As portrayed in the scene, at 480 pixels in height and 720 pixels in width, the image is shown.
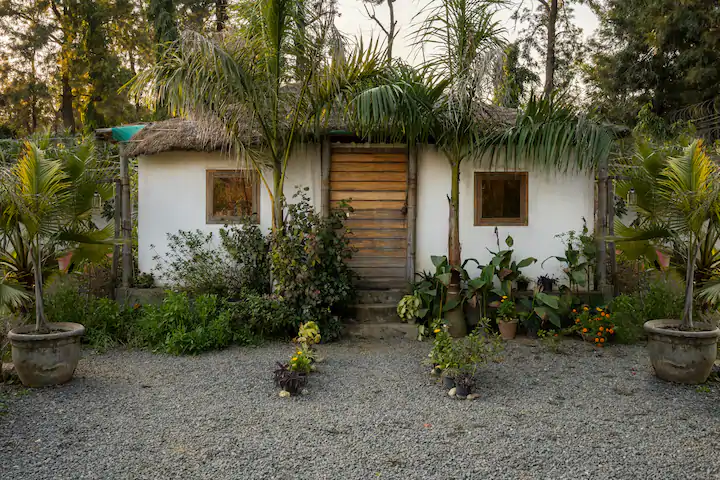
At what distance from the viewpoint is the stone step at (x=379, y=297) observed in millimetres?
7491

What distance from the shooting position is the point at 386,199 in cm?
786

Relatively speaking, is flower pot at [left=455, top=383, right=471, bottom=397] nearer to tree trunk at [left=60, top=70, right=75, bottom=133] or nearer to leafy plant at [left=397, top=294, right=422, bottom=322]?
leafy plant at [left=397, top=294, right=422, bottom=322]

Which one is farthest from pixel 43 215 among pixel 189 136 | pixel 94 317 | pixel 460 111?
pixel 460 111

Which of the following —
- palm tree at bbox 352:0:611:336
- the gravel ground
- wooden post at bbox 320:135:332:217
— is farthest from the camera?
wooden post at bbox 320:135:332:217

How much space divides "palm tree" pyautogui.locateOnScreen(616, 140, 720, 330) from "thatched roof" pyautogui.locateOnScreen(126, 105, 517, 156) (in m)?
1.94

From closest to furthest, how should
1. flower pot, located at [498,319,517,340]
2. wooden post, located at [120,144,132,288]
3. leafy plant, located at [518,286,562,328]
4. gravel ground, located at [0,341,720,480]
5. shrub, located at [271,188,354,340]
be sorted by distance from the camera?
gravel ground, located at [0,341,720,480], shrub, located at [271,188,354,340], leafy plant, located at [518,286,562,328], flower pot, located at [498,319,517,340], wooden post, located at [120,144,132,288]

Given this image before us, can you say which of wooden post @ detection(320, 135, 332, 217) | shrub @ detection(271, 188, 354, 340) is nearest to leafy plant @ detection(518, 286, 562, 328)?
shrub @ detection(271, 188, 354, 340)

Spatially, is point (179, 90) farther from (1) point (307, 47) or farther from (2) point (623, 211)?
(2) point (623, 211)

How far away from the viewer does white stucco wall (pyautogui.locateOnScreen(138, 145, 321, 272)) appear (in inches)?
306

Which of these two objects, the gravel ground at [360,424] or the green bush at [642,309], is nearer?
the gravel ground at [360,424]

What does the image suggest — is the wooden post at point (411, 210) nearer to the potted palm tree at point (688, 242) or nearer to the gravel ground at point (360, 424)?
the gravel ground at point (360, 424)

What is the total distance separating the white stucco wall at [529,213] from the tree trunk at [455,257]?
0.40m

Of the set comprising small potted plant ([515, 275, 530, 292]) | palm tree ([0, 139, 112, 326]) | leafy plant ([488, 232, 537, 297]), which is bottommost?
small potted plant ([515, 275, 530, 292])

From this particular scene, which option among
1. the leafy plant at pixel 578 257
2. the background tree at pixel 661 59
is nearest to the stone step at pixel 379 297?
the leafy plant at pixel 578 257
